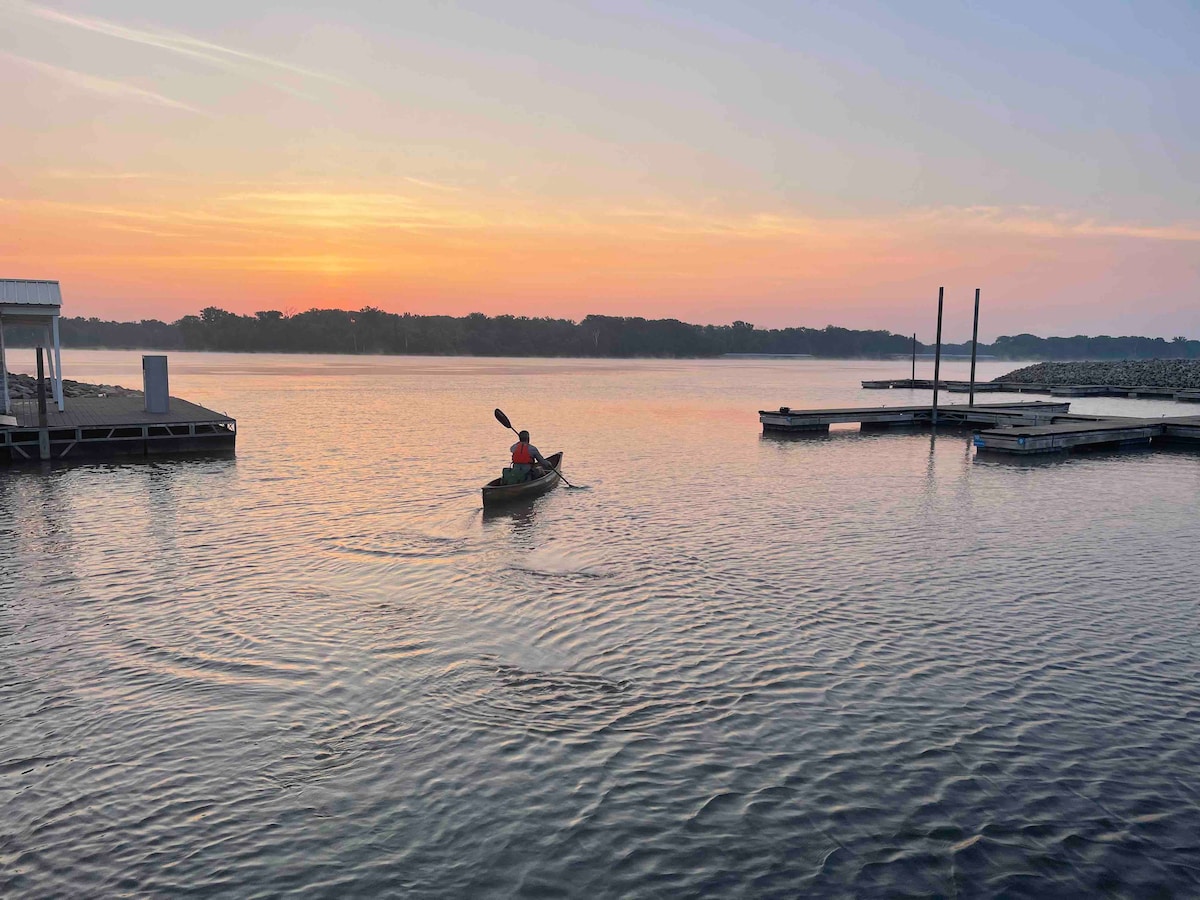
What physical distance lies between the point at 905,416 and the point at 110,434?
3984cm

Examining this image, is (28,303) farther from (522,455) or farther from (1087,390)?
(1087,390)

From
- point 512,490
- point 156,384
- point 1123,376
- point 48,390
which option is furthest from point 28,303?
point 1123,376

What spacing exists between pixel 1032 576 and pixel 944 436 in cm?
3051

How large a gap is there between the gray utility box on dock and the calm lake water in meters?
13.0

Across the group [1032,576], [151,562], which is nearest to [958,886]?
[1032,576]

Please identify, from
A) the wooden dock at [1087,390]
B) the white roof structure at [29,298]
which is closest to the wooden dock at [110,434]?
the white roof structure at [29,298]

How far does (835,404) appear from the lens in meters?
71.2

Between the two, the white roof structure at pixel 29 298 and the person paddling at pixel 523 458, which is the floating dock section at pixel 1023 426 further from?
the white roof structure at pixel 29 298

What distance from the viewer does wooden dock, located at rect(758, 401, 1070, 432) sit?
44.9 meters

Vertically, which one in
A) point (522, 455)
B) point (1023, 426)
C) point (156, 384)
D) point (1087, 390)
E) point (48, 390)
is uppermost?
point (156, 384)

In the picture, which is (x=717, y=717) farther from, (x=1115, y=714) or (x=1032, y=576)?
(x=1032, y=576)

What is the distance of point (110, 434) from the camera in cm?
2959

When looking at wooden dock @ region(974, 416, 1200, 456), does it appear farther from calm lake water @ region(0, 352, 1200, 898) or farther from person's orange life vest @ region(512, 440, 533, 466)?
person's orange life vest @ region(512, 440, 533, 466)

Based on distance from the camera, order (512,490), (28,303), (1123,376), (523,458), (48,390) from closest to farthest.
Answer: (512,490)
(523,458)
(28,303)
(48,390)
(1123,376)
